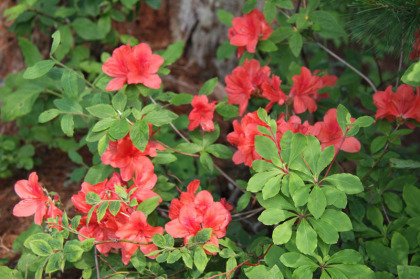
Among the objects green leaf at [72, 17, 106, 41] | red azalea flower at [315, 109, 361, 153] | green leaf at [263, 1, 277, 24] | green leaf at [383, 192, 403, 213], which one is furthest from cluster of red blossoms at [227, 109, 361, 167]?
green leaf at [72, 17, 106, 41]

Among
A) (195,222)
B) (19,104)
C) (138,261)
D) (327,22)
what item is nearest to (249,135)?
(195,222)

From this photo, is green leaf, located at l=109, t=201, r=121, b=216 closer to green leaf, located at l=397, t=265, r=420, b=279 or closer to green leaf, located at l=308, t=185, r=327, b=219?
green leaf, located at l=308, t=185, r=327, b=219

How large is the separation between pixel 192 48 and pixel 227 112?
1308 mm

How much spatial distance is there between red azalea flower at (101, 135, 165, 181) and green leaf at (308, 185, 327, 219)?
1.86ft

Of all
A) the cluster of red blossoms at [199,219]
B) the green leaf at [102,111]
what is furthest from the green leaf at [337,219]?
the green leaf at [102,111]

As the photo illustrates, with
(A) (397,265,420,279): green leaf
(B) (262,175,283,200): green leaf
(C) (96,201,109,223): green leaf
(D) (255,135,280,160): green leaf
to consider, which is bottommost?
(A) (397,265,420,279): green leaf

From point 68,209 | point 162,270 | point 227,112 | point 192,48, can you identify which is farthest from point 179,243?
point 192,48

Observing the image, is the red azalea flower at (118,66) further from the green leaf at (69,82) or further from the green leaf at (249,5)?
the green leaf at (249,5)

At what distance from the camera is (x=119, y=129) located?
1404 mm

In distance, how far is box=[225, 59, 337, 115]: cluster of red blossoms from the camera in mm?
1692

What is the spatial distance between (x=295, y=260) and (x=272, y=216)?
0.48 ft

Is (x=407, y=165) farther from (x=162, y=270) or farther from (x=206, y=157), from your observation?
(x=162, y=270)

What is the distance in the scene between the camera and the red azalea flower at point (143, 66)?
156cm

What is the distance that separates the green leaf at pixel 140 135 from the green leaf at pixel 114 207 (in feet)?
0.62
